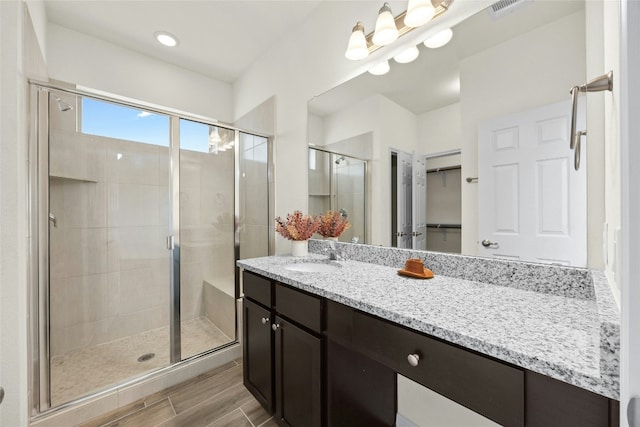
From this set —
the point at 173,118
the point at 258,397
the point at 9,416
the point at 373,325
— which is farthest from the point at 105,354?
the point at 373,325

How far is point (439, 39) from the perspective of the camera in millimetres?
1290

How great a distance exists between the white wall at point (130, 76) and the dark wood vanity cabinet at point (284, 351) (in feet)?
6.54

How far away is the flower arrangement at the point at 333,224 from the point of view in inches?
71.4

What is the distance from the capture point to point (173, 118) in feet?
6.51

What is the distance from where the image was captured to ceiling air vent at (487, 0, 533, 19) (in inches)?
41.3

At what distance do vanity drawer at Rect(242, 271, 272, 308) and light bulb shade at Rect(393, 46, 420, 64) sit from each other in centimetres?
139

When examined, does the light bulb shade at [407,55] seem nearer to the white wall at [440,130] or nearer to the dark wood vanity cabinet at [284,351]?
the white wall at [440,130]

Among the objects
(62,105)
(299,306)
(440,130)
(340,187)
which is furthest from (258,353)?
(62,105)

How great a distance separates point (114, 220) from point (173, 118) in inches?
41.6

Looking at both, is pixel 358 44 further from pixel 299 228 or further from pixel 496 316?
pixel 496 316

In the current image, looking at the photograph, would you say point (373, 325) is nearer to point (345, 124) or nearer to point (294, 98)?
point (345, 124)

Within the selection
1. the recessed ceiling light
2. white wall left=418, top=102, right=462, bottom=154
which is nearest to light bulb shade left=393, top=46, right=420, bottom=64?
white wall left=418, top=102, right=462, bottom=154

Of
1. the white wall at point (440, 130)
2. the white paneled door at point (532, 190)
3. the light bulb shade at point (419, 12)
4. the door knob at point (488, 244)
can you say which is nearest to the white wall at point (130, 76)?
the light bulb shade at point (419, 12)

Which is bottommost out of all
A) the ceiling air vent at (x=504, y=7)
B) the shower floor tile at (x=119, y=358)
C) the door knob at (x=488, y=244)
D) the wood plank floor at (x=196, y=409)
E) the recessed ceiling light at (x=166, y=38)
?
the wood plank floor at (x=196, y=409)
